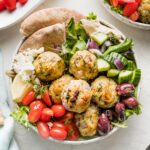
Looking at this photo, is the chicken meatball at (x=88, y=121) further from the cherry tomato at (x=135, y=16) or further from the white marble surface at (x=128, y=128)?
the cherry tomato at (x=135, y=16)

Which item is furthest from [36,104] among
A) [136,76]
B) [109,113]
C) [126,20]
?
[126,20]

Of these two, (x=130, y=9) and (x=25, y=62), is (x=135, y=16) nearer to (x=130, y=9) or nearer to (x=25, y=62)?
(x=130, y=9)

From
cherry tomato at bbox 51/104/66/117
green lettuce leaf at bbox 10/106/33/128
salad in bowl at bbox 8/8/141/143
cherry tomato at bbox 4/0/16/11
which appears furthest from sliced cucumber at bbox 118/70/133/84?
cherry tomato at bbox 4/0/16/11

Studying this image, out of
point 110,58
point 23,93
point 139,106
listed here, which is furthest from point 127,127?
point 23,93

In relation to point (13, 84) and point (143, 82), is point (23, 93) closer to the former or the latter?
point (13, 84)

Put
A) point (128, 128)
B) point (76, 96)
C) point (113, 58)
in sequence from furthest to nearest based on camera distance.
Result: point (128, 128)
point (113, 58)
point (76, 96)
